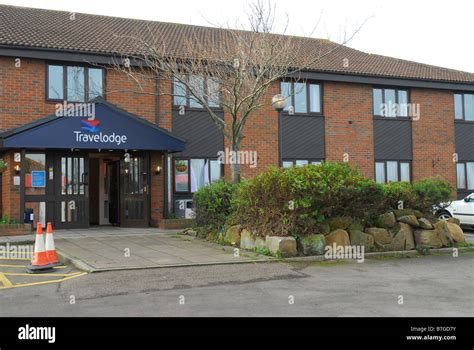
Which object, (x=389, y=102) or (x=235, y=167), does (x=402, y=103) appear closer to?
(x=389, y=102)

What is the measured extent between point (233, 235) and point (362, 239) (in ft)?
9.86

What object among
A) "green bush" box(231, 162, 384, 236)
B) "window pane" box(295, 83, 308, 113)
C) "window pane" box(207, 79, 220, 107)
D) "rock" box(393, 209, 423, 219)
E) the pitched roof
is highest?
the pitched roof

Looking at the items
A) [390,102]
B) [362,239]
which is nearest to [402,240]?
[362,239]

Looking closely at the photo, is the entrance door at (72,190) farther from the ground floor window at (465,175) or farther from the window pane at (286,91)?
the ground floor window at (465,175)

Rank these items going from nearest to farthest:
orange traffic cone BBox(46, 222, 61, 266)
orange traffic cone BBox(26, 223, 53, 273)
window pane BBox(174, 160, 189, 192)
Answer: orange traffic cone BBox(26, 223, 53, 273), orange traffic cone BBox(46, 222, 61, 266), window pane BBox(174, 160, 189, 192)

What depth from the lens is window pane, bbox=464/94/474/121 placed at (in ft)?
77.0

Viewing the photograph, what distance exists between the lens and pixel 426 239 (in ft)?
39.7

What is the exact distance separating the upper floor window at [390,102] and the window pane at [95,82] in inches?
441

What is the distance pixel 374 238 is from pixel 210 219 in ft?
14.0

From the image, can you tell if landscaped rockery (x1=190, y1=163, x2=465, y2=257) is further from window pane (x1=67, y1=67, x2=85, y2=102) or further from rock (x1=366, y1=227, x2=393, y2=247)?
window pane (x1=67, y1=67, x2=85, y2=102)

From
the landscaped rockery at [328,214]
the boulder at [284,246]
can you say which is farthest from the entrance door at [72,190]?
the boulder at [284,246]

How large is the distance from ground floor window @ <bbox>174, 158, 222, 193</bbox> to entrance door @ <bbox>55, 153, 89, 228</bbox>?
3192 mm

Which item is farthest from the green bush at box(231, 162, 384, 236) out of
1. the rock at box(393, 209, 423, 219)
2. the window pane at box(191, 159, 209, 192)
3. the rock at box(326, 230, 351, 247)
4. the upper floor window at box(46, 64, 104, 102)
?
the upper floor window at box(46, 64, 104, 102)
